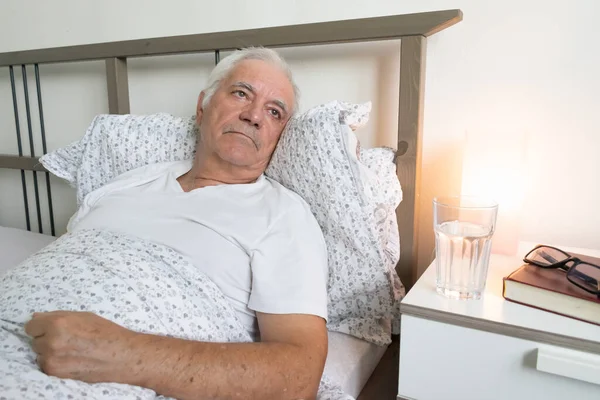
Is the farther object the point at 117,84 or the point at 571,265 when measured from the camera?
the point at 117,84

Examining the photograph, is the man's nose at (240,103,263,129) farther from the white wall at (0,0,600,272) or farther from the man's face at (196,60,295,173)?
the white wall at (0,0,600,272)

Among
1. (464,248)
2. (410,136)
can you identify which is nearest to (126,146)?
(410,136)

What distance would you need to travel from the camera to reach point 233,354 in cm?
76

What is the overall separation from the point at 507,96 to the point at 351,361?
2.32ft

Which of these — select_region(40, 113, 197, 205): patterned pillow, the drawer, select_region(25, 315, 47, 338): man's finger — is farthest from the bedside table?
select_region(40, 113, 197, 205): patterned pillow

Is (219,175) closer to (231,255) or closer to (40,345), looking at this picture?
(231,255)

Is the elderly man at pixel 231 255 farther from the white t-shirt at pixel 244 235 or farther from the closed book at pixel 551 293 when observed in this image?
the closed book at pixel 551 293

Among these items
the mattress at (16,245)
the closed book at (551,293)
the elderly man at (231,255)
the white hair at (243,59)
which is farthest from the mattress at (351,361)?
Result: the mattress at (16,245)

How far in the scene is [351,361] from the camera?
3.15ft

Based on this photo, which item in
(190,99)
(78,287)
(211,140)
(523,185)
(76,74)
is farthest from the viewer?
(76,74)

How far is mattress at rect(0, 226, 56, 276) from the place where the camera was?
1.37 metres

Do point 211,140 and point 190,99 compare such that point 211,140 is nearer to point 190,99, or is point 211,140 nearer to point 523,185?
point 190,99

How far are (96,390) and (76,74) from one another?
144 cm

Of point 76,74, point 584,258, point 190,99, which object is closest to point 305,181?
point 584,258
